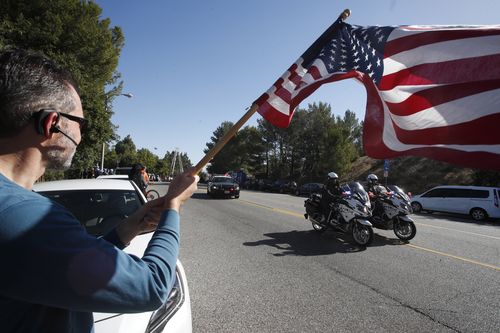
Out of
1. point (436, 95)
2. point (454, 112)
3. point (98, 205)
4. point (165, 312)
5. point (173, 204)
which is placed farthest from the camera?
point (98, 205)

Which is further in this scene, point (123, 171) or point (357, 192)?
point (123, 171)

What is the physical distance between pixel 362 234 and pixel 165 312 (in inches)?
257

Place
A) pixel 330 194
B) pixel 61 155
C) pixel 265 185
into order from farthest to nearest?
1. pixel 265 185
2. pixel 330 194
3. pixel 61 155

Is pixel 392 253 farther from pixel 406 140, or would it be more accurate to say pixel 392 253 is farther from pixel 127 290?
pixel 127 290

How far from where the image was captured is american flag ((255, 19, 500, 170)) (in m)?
2.44

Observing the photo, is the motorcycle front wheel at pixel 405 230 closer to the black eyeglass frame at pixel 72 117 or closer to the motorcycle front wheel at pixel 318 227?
the motorcycle front wheel at pixel 318 227

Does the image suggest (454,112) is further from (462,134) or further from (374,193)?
(374,193)

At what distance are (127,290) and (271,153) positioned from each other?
58.0 meters

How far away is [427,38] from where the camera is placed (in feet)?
8.87

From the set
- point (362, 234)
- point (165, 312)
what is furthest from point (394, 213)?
A: point (165, 312)

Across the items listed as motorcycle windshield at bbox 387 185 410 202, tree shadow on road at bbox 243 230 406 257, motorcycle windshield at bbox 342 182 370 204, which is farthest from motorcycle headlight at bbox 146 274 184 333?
motorcycle windshield at bbox 387 185 410 202

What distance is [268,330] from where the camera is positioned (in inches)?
145

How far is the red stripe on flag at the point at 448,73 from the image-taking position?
2.41 meters

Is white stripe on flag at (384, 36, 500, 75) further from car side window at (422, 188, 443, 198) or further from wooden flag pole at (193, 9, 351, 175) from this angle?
car side window at (422, 188, 443, 198)
